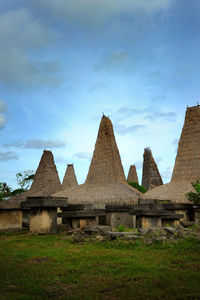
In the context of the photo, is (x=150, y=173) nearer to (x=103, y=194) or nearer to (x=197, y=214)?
(x=103, y=194)

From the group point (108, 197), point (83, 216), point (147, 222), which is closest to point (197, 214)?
point (108, 197)

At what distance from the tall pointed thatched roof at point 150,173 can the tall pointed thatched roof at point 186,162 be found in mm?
16588

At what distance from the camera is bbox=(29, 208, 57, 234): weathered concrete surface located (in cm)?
1030

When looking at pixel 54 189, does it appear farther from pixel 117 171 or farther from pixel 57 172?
pixel 117 171

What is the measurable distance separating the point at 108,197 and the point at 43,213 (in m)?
8.64

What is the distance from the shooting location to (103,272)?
499cm

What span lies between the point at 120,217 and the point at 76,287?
9.89 meters

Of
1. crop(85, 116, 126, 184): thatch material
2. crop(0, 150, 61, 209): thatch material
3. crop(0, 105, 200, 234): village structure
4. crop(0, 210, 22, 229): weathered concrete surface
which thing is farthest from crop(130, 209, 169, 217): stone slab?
crop(0, 150, 61, 209): thatch material

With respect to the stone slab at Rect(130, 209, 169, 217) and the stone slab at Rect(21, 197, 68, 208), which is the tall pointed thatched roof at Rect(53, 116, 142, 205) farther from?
the stone slab at Rect(21, 197, 68, 208)

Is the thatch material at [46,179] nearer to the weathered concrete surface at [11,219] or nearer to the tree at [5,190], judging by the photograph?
the weathered concrete surface at [11,219]

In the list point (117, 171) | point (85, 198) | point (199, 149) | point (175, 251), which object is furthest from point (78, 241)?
point (199, 149)

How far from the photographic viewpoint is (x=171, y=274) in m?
4.84

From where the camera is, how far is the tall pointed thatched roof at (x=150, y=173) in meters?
40.1

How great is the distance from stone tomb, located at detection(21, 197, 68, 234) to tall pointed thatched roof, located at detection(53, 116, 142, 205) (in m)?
7.74
